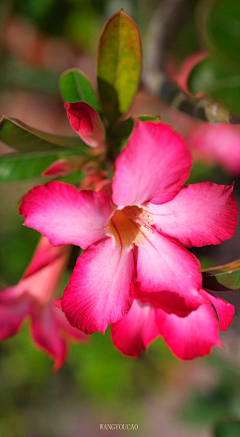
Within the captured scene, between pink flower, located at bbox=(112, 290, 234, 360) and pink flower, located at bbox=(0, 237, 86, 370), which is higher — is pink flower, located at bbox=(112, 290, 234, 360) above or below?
above

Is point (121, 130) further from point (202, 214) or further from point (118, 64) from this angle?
point (202, 214)

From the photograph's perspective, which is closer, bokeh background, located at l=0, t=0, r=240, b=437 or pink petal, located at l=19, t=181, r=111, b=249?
pink petal, located at l=19, t=181, r=111, b=249

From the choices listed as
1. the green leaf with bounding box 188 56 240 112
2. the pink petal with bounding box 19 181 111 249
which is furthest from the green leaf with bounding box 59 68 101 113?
the pink petal with bounding box 19 181 111 249

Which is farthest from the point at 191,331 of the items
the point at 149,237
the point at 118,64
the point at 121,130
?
the point at 118,64

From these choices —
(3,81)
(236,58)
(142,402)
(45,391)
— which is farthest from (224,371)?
(3,81)

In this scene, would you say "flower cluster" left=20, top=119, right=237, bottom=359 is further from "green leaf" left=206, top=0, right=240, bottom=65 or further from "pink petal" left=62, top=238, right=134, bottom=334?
"green leaf" left=206, top=0, right=240, bottom=65

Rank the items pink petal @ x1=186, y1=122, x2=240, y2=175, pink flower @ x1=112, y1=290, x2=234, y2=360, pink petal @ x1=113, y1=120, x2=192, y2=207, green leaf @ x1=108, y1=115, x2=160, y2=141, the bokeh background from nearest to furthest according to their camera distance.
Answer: pink petal @ x1=113, y1=120, x2=192, y2=207
pink flower @ x1=112, y1=290, x2=234, y2=360
green leaf @ x1=108, y1=115, x2=160, y2=141
pink petal @ x1=186, y1=122, x2=240, y2=175
the bokeh background

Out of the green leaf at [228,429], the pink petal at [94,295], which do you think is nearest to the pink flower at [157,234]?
the pink petal at [94,295]
